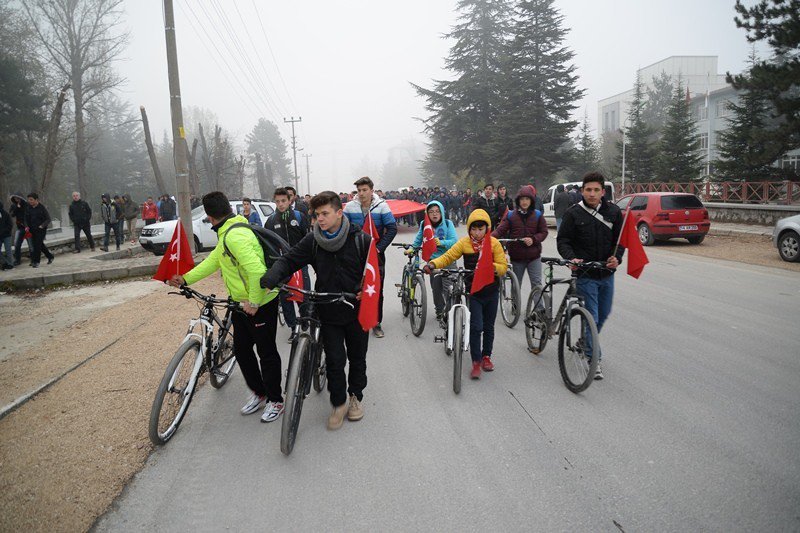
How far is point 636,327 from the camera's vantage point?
643 cm

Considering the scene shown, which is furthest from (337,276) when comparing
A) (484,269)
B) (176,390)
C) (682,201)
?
(682,201)

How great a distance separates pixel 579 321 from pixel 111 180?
55.0m

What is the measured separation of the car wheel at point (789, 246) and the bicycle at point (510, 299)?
862cm

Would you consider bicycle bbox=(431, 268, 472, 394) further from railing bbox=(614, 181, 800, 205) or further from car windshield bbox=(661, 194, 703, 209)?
railing bbox=(614, 181, 800, 205)

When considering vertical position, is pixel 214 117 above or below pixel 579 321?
above

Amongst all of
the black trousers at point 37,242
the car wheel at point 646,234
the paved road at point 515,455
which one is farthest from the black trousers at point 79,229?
the car wheel at point 646,234

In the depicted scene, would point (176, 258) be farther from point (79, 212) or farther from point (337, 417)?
point (79, 212)

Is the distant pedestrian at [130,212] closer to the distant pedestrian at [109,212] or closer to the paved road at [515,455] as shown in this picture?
the distant pedestrian at [109,212]

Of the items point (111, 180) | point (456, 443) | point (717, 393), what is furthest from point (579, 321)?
point (111, 180)

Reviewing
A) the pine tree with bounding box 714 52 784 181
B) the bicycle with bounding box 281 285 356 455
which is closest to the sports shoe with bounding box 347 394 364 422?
the bicycle with bounding box 281 285 356 455

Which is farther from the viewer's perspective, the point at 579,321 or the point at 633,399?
the point at 579,321

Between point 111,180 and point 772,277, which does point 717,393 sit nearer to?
point 772,277

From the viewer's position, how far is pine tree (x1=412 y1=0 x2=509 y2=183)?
3909cm

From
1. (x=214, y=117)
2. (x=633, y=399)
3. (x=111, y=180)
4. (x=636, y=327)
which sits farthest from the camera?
(x=214, y=117)
